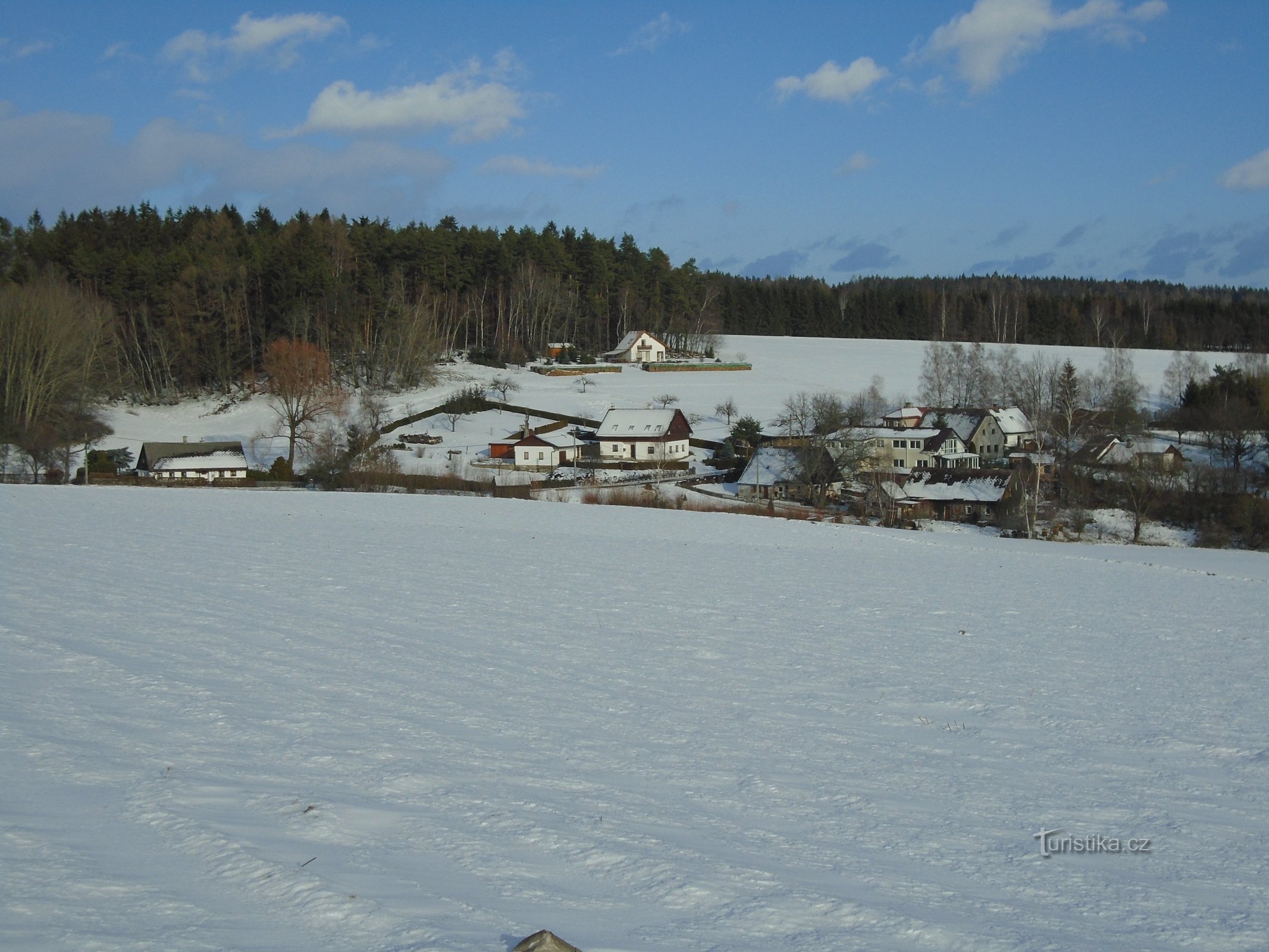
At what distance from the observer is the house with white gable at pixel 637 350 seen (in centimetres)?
9031

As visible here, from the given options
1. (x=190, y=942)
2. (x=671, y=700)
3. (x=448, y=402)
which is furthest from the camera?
(x=448, y=402)

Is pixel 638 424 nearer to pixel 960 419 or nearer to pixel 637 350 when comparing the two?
pixel 960 419

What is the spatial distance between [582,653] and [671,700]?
6.97ft

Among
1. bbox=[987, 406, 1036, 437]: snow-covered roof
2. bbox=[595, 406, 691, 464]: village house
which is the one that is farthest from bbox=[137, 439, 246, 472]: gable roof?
bbox=[987, 406, 1036, 437]: snow-covered roof

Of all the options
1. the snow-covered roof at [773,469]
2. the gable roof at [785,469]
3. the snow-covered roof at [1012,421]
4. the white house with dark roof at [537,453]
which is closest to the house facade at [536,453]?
the white house with dark roof at [537,453]

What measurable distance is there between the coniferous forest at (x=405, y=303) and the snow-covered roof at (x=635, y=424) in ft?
59.9

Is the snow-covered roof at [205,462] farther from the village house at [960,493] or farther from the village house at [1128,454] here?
the village house at [1128,454]

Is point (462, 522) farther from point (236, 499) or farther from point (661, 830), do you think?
point (661, 830)

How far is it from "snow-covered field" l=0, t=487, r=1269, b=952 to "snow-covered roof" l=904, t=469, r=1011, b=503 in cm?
3297

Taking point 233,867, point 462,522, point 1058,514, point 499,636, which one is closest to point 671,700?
point 499,636

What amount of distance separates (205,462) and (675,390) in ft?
126

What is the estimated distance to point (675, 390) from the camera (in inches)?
3105

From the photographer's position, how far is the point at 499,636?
12.2 m

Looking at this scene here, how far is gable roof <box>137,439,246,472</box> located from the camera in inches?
2047
